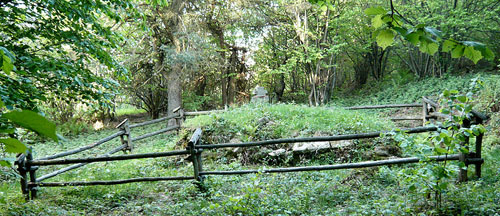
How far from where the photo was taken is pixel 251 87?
630 inches

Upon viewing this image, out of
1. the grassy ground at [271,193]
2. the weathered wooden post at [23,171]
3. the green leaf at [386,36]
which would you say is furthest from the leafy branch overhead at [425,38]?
the weathered wooden post at [23,171]

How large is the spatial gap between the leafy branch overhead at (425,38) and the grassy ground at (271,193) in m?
1.97

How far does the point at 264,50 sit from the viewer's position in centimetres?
1546

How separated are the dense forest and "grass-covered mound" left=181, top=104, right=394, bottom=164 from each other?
40 millimetres

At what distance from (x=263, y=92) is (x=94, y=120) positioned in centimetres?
826

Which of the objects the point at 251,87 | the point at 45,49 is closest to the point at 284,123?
the point at 45,49

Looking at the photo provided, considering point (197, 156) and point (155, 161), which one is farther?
point (155, 161)

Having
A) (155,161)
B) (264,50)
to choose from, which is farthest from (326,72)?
(155,161)

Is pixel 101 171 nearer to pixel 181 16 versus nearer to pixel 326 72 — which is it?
pixel 181 16

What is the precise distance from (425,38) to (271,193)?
303cm

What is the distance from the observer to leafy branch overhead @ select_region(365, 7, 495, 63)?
101cm

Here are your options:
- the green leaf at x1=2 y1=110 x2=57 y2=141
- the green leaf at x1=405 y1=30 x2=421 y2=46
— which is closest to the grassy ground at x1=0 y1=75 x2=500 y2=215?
the green leaf at x1=405 y1=30 x2=421 y2=46

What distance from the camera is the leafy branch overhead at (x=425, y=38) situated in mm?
1011

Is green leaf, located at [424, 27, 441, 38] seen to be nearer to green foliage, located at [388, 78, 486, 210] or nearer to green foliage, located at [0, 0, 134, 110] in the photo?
green foliage, located at [388, 78, 486, 210]
